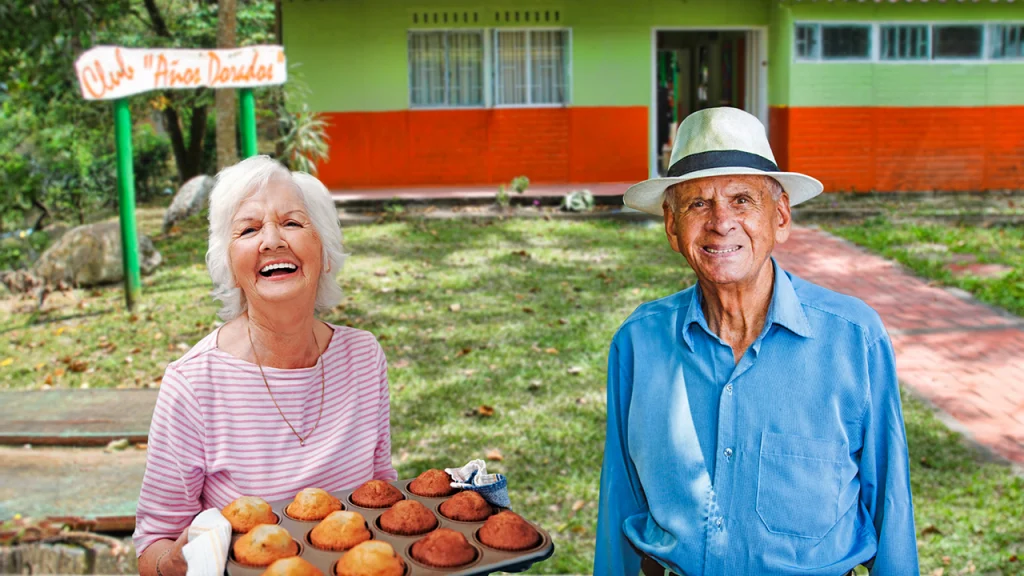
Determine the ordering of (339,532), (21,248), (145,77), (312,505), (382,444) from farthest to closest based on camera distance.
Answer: (21,248), (145,77), (382,444), (312,505), (339,532)

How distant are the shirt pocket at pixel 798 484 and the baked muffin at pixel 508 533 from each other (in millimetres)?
572

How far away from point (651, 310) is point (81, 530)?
3.24 m

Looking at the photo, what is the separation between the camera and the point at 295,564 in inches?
85.0

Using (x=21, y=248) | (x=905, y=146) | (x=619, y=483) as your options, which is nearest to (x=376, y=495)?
(x=619, y=483)

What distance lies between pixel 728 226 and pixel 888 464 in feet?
2.33

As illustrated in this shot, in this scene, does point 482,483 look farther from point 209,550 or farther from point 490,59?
point 490,59

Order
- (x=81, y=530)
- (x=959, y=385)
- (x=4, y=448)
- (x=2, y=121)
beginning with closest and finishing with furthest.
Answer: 1. (x=81, y=530)
2. (x=4, y=448)
3. (x=959, y=385)
4. (x=2, y=121)

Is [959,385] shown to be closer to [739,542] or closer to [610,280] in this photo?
[610,280]

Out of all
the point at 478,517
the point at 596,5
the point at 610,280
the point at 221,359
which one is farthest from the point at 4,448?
the point at 596,5

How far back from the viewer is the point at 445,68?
54.1 ft

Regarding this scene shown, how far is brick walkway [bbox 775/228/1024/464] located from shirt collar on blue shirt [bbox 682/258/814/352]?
3.86 meters

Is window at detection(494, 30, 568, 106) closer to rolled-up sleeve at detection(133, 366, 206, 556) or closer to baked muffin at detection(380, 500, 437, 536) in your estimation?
rolled-up sleeve at detection(133, 366, 206, 556)

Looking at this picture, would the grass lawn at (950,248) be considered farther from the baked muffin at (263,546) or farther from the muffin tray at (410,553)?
the baked muffin at (263,546)

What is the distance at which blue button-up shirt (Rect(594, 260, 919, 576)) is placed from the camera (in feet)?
7.96
